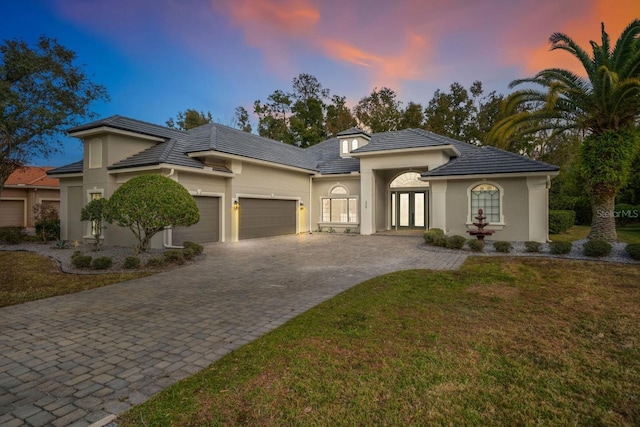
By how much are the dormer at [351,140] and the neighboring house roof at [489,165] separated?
6341 millimetres

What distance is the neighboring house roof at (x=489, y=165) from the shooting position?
46.7 feet

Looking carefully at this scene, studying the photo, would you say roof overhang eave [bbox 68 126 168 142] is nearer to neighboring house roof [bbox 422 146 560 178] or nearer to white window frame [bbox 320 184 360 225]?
white window frame [bbox 320 184 360 225]

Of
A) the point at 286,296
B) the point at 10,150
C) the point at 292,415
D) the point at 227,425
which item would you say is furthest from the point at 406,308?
the point at 10,150

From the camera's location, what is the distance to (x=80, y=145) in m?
17.5

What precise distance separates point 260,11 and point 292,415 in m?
13.8

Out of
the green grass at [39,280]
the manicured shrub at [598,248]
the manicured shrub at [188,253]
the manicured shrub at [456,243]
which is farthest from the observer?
the manicured shrub at [456,243]

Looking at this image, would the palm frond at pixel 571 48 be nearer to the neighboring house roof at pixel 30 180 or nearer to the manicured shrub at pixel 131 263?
the manicured shrub at pixel 131 263

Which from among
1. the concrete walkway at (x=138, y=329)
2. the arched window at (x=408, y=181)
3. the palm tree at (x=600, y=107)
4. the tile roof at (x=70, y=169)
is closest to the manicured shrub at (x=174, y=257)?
the concrete walkway at (x=138, y=329)

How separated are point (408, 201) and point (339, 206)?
14.4 ft

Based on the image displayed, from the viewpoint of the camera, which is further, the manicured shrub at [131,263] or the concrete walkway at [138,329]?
the manicured shrub at [131,263]

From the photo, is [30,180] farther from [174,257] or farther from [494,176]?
[494,176]

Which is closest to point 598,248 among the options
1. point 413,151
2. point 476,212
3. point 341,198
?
point 476,212

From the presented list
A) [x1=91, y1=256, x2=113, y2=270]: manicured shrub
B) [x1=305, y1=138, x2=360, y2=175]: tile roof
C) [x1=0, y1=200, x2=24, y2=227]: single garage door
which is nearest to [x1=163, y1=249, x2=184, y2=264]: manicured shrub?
[x1=91, y1=256, x2=113, y2=270]: manicured shrub

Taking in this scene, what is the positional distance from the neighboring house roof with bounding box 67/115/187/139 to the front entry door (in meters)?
13.2
